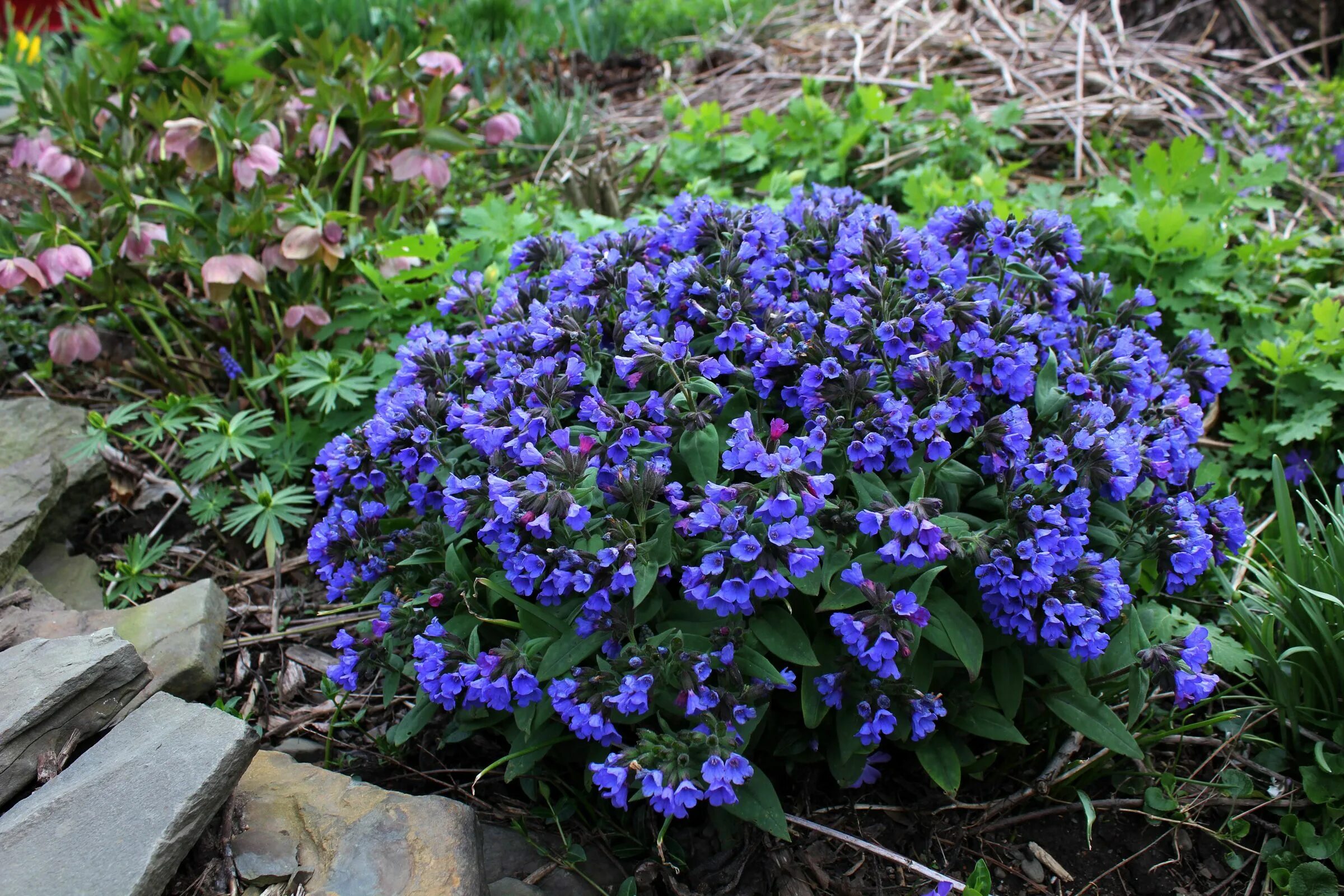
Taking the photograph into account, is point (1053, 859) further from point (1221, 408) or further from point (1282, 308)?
point (1282, 308)

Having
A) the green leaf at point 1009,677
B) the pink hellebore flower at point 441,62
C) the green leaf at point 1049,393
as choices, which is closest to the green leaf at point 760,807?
the green leaf at point 1009,677

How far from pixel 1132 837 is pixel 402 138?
299 cm

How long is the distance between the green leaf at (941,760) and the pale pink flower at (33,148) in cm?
322

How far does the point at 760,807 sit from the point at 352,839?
759 millimetres

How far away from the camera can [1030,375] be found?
6.12 ft

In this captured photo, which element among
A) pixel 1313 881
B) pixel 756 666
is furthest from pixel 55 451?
pixel 1313 881

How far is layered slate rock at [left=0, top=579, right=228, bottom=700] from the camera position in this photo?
2.07 m

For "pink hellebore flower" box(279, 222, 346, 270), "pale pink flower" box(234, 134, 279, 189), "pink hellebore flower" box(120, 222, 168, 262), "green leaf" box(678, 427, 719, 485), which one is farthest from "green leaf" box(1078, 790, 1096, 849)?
"pink hellebore flower" box(120, 222, 168, 262)

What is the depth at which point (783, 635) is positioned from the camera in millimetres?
1702

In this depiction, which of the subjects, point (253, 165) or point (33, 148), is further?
point (33, 148)

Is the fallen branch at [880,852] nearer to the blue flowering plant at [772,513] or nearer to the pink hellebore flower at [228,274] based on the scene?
the blue flowering plant at [772,513]

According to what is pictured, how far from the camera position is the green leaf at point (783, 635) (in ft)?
5.45

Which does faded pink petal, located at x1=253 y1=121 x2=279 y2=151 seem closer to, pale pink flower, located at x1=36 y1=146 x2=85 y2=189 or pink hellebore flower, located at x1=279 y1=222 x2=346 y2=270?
pink hellebore flower, located at x1=279 y1=222 x2=346 y2=270

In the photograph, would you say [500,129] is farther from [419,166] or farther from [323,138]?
[323,138]
